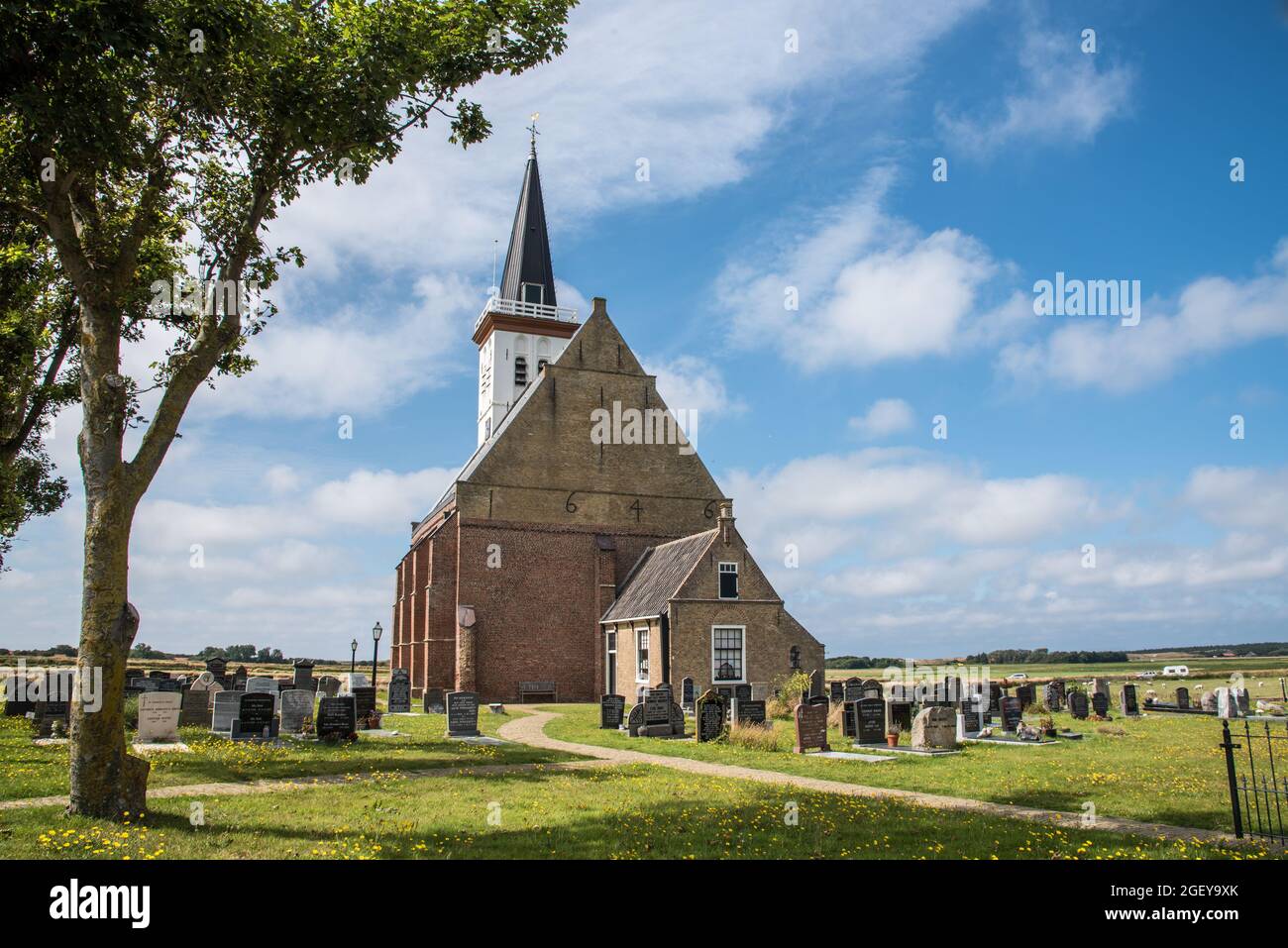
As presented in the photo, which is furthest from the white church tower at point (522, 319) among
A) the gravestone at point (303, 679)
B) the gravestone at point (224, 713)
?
the gravestone at point (224, 713)

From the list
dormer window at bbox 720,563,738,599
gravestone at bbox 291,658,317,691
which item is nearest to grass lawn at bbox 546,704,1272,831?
dormer window at bbox 720,563,738,599

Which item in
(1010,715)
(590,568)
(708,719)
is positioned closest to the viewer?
(708,719)

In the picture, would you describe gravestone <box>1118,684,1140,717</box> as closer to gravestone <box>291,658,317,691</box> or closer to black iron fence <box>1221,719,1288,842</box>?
black iron fence <box>1221,719,1288,842</box>

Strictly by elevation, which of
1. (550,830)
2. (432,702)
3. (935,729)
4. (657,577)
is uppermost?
(657,577)

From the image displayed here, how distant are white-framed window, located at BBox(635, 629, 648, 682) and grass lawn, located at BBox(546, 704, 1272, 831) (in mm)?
10110

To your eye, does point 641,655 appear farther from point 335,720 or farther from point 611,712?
point 335,720

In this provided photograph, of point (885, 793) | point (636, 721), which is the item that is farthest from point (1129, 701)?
point (885, 793)

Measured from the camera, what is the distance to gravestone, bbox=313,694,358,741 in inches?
718

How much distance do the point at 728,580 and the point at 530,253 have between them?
32187mm

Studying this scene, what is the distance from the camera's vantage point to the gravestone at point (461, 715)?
1983 centimetres

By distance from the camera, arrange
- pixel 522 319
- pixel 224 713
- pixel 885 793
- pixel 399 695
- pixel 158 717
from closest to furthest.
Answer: pixel 885 793
pixel 158 717
pixel 224 713
pixel 399 695
pixel 522 319

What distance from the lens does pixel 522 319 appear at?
176ft
